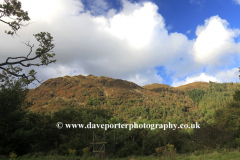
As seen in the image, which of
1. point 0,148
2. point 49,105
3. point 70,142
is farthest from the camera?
point 49,105

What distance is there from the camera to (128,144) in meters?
17.7

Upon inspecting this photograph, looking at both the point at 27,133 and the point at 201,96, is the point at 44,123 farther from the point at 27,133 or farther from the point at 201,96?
the point at 201,96

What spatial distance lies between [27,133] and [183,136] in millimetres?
17297

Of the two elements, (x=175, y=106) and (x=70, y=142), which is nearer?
(x=70, y=142)

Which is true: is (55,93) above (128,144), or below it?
above

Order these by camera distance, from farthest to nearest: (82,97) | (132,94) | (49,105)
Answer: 1. (132,94)
2. (82,97)
3. (49,105)

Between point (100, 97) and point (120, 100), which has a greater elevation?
point (100, 97)

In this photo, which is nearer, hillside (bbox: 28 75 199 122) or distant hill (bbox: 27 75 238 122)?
distant hill (bbox: 27 75 238 122)

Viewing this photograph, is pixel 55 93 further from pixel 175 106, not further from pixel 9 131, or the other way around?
pixel 9 131

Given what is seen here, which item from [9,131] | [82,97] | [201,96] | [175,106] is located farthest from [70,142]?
[201,96]

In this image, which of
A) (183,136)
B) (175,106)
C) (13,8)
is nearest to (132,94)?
(175,106)

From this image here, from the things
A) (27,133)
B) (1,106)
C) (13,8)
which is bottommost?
(27,133)

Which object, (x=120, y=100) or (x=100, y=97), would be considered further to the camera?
(x=120, y=100)

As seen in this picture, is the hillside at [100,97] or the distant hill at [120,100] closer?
the distant hill at [120,100]
